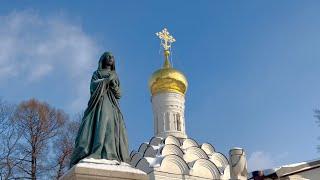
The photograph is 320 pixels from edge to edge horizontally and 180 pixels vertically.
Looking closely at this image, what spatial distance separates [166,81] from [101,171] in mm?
20900

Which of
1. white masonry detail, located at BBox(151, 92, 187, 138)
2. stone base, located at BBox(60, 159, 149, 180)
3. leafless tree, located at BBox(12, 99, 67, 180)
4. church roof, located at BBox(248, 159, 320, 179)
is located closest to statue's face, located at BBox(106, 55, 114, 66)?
stone base, located at BBox(60, 159, 149, 180)

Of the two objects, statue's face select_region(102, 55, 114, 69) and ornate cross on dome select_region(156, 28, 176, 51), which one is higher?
ornate cross on dome select_region(156, 28, 176, 51)

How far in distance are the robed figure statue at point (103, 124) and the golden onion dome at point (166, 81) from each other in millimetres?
19655

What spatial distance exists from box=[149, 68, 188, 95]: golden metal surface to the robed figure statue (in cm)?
1966

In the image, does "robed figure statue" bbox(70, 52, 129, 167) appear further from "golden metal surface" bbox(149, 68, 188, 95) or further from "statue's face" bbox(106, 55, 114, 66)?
"golden metal surface" bbox(149, 68, 188, 95)

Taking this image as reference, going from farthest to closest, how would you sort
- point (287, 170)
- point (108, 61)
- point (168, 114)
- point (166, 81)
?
point (166, 81), point (168, 114), point (287, 170), point (108, 61)

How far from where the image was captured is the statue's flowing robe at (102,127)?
211 inches

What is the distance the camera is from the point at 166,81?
2580cm

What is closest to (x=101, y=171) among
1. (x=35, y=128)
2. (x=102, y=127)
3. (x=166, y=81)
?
(x=102, y=127)

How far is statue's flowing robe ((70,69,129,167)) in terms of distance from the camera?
17.5 feet

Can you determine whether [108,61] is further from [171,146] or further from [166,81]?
[166,81]

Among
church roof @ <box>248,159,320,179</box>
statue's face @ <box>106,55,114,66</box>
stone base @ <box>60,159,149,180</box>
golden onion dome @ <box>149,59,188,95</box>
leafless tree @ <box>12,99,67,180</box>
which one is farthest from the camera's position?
golden onion dome @ <box>149,59,188,95</box>

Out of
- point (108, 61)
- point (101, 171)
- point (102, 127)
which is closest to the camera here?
point (101, 171)

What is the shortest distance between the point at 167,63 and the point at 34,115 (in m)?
10.3
